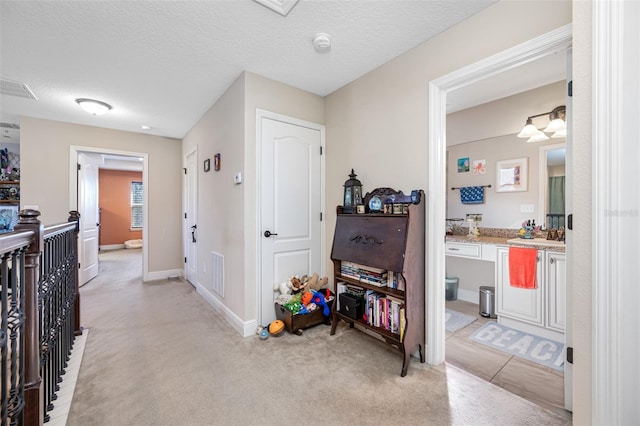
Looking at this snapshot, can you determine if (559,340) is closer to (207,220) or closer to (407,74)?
(407,74)

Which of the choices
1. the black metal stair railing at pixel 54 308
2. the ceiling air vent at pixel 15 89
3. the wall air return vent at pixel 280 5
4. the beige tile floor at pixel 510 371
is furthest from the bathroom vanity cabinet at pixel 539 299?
the ceiling air vent at pixel 15 89

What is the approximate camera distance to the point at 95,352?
86.7 inches

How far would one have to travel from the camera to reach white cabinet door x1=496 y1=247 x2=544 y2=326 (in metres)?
2.47

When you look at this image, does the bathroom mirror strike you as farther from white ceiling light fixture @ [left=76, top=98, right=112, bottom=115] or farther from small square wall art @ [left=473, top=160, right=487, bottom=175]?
white ceiling light fixture @ [left=76, top=98, right=112, bottom=115]

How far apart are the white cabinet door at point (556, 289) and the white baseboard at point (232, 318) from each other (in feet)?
8.77

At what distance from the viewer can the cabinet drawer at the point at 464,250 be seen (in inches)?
118

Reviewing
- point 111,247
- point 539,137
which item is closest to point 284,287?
point 539,137

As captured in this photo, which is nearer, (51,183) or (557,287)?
(557,287)

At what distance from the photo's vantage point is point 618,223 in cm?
103

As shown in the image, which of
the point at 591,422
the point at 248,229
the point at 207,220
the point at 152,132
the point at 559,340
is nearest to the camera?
the point at 591,422

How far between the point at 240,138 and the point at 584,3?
2.39 metres

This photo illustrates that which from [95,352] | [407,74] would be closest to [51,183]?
[95,352]

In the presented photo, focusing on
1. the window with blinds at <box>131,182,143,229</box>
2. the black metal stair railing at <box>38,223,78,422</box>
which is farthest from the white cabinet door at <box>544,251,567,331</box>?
the window with blinds at <box>131,182,143,229</box>

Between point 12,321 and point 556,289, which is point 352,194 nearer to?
point 556,289
